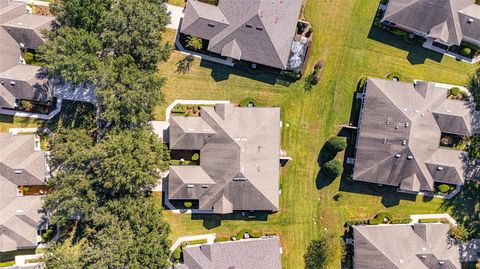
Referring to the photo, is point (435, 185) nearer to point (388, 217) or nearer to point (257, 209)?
point (388, 217)

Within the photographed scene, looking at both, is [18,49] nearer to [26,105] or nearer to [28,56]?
[28,56]

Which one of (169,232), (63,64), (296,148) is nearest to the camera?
(63,64)

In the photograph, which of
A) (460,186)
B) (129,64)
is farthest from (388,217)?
(129,64)

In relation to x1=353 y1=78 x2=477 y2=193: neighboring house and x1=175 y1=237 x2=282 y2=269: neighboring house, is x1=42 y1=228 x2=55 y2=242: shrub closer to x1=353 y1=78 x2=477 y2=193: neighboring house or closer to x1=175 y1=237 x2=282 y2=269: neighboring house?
x1=175 y1=237 x2=282 y2=269: neighboring house

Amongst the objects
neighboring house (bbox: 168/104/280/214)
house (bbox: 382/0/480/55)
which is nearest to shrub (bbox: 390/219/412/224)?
neighboring house (bbox: 168/104/280/214)

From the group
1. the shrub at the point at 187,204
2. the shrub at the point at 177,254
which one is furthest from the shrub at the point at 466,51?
the shrub at the point at 177,254

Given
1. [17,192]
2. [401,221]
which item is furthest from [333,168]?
[17,192]
